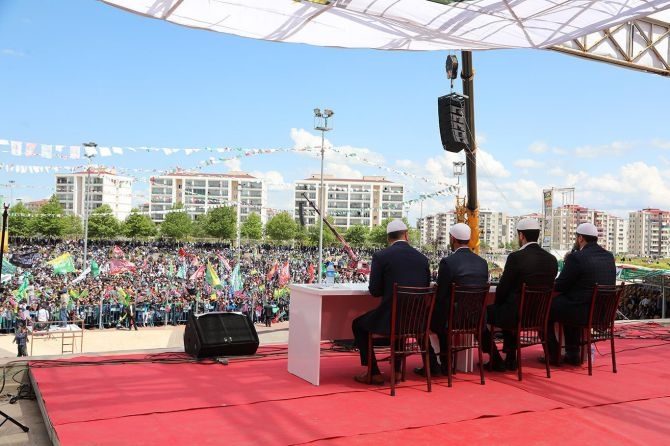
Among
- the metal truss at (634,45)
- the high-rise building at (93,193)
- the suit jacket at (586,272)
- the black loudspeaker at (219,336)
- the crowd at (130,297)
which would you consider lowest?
the crowd at (130,297)

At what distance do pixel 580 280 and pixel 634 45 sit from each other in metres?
4.62

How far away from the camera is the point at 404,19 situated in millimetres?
5434

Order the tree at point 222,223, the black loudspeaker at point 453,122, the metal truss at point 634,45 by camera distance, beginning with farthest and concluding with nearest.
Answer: the tree at point 222,223, the black loudspeaker at point 453,122, the metal truss at point 634,45

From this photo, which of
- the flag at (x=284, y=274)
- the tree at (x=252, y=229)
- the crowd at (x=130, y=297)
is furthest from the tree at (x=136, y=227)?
the flag at (x=284, y=274)

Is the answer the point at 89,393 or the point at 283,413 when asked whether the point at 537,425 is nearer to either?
the point at 283,413

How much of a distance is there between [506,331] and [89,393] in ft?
10.5

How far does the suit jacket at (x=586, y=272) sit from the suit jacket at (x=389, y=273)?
5.17ft

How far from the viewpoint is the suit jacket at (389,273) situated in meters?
4.07

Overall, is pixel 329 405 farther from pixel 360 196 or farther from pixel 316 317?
pixel 360 196

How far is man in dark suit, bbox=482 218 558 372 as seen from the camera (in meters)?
4.60

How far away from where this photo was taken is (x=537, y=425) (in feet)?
10.6

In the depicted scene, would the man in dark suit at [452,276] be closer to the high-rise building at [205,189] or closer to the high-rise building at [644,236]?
the high-rise building at [205,189]

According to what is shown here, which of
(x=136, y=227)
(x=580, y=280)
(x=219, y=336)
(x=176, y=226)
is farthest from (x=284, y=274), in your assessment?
(x=176, y=226)

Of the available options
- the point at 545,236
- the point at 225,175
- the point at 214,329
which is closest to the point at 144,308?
the point at 545,236
